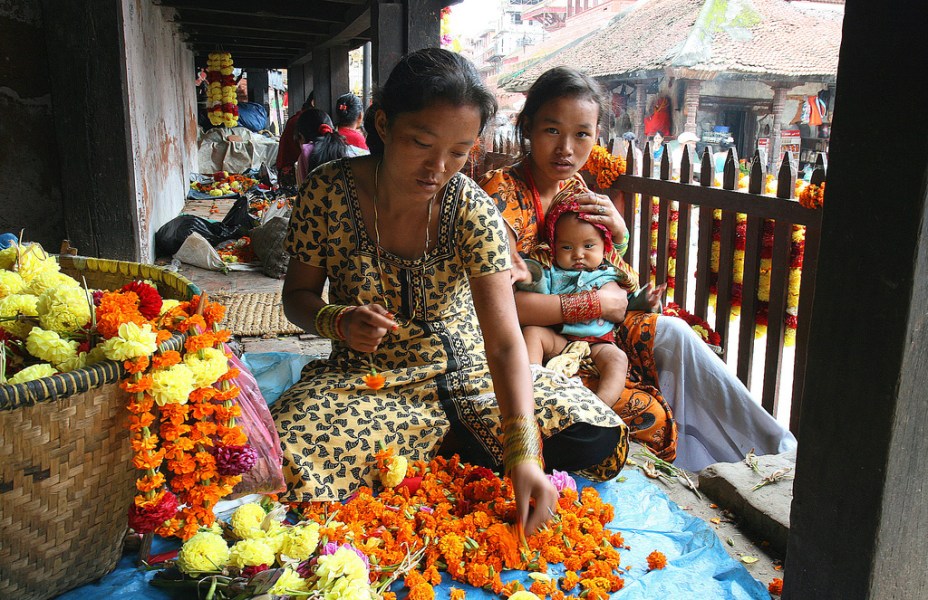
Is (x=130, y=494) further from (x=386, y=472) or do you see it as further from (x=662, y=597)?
(x=662, y=597)

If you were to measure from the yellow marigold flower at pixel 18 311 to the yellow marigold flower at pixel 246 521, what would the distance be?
65cm

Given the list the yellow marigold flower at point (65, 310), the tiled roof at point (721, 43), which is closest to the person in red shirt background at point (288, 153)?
the yellow marigold flower at point (65, 310)

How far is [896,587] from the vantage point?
130 centimetres

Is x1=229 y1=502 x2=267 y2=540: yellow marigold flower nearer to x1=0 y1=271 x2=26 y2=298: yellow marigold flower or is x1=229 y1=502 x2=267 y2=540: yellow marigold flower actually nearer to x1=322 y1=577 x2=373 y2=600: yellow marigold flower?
x1=322 y1=577 x2=373 y2=600: yellow marigold flower

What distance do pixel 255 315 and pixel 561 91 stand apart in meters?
2.57

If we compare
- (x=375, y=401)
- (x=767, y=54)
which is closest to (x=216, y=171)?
(x=375, y=401)

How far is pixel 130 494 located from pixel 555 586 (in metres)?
1.06

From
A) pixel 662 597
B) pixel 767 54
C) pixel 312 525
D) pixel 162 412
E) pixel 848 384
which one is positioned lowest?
pixel 662 597

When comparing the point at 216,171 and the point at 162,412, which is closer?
the point at 162,412

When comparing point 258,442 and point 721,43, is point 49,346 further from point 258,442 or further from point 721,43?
point 721,43

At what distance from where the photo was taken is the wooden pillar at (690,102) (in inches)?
731

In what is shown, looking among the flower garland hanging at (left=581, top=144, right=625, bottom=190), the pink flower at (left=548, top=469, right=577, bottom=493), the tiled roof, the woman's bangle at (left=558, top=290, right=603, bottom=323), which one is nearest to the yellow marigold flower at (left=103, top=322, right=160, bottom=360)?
the pink flower at (left=548, top=469, right=577, bottom=493)

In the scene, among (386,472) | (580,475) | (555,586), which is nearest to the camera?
(555,586)

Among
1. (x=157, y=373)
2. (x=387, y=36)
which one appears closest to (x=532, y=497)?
(x=157, y=373)
